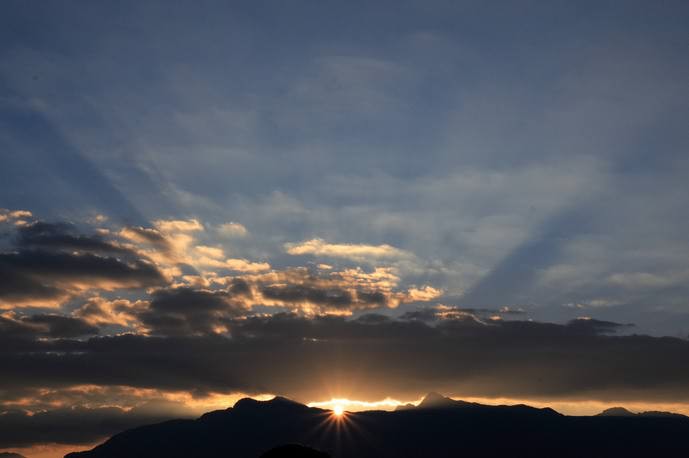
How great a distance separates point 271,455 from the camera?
170000 millimetres

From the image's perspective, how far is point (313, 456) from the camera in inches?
6649

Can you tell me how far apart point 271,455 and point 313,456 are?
11509 mm
